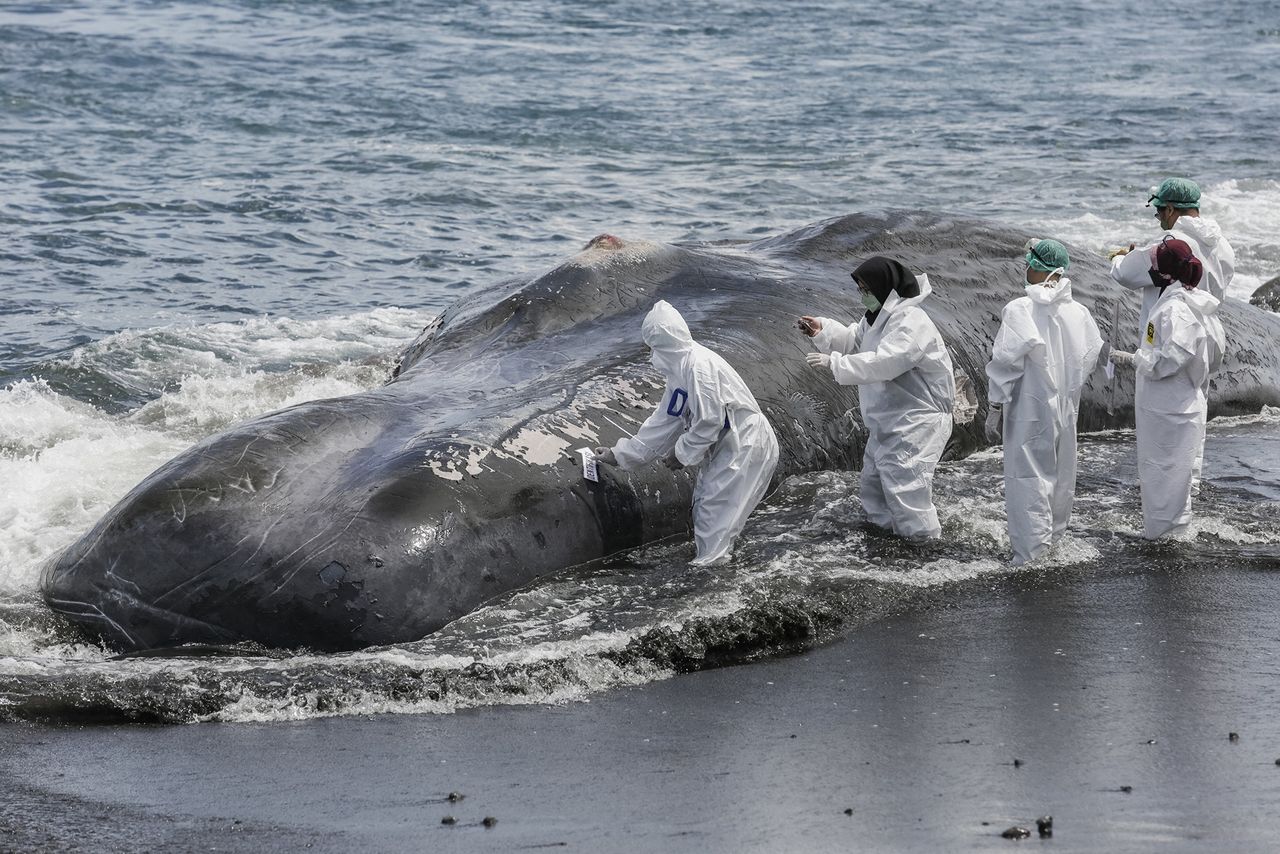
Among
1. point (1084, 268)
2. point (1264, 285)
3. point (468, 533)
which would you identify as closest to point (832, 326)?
point (468, 533)

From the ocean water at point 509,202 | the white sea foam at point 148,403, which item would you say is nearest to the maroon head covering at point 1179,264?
the ocean water at point 509,202

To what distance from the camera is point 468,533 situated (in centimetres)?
901

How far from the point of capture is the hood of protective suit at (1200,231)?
11.7m

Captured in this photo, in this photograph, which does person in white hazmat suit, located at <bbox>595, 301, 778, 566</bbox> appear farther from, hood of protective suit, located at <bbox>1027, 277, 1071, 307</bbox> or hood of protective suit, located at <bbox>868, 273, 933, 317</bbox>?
hood of protective suit, located at <bbox>1027, 277, 1071, 307</bbox>

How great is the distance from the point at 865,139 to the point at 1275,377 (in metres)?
14.3

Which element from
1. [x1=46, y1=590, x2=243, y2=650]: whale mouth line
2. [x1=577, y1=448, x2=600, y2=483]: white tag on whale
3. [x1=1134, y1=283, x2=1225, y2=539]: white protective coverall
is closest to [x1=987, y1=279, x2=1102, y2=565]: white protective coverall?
[x1=1134, y1=283, x2=1225, y2=539]: white protective coverall

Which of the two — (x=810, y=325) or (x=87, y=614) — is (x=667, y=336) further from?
(x=87, y=614)

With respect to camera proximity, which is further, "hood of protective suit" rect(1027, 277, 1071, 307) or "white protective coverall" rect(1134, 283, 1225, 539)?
"white protective coverall" rect(1134, 283, 1225, 539)

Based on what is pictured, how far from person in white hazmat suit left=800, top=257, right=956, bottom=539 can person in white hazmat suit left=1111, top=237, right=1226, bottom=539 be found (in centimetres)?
127

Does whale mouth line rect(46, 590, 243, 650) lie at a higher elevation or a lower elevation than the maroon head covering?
lower

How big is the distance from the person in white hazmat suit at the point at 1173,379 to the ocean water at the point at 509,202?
0.33 metres

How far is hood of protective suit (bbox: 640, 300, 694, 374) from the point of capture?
30.9 ft

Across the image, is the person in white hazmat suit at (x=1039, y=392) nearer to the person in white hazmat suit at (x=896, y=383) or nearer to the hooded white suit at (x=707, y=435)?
the person in white hazmat suit at (x=896, y=383)

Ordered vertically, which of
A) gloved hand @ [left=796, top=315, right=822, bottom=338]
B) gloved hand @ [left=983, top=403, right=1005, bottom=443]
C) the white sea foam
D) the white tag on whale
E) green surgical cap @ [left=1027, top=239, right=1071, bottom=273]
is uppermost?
green surgical cap @ [left=1027, top=239, right=1071, bottom=273]
